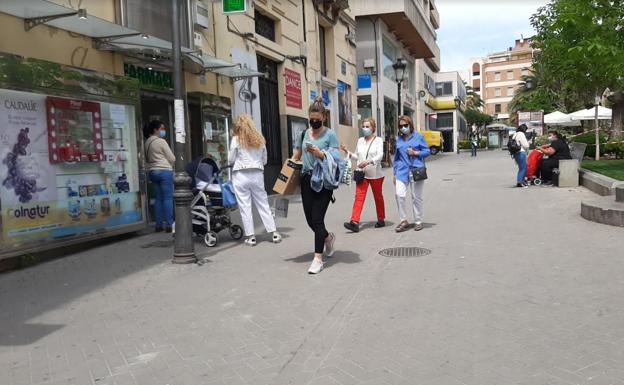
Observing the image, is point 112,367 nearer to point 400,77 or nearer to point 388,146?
point 400,77

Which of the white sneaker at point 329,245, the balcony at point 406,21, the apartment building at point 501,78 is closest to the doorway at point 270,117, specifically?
the white sneaker at point 329,245

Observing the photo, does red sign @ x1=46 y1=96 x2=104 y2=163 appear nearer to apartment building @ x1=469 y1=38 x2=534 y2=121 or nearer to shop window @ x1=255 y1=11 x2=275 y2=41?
shop window @ x1=255 y1=11 x2=275 y2=41

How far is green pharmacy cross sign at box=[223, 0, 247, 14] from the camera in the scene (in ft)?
36.5

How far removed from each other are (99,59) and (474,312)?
6966 millimetres

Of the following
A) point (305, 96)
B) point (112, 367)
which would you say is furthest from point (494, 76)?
point (112, 367)

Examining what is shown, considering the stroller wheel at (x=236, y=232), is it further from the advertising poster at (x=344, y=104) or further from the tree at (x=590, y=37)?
the advertising poster at (x=344, y=104)

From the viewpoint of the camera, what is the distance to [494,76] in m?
109

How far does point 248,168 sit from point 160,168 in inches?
84.3

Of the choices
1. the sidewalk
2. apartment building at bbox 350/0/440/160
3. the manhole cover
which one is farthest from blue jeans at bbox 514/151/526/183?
apartment building at bbox 350/0/440/160

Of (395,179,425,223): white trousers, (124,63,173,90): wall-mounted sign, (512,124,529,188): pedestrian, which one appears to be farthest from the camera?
(512,124,529,188): pedestrian

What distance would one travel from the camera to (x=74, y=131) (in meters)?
7.69

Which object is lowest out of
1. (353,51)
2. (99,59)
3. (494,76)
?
(99,59)

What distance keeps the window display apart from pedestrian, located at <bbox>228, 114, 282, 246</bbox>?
198 cm

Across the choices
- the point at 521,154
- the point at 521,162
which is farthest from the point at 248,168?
the point at 521,162
